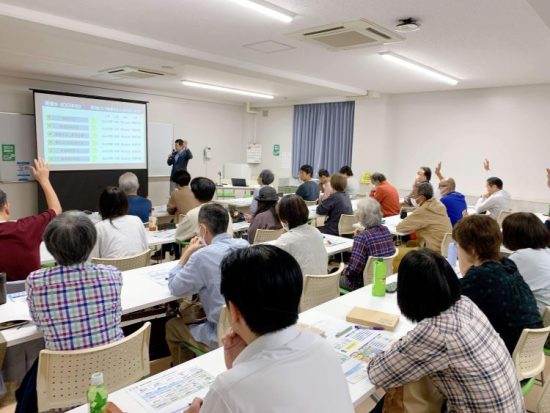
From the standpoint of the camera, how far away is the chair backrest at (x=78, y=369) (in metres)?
1.64

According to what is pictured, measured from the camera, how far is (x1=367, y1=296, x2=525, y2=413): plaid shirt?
1.44 metres

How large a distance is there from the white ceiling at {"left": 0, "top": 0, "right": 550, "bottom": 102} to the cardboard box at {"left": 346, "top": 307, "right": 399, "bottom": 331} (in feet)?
7.52

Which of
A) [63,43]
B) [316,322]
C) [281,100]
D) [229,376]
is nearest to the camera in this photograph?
[229,376]

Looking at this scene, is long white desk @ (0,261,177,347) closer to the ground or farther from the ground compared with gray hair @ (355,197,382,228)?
closer to the ground

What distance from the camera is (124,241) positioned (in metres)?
3.31

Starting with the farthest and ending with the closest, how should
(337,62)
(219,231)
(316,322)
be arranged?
(337,62)
(219,231)
(316,322)

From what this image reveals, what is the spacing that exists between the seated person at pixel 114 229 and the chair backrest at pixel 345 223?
2.78 m

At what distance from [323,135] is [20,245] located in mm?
7788

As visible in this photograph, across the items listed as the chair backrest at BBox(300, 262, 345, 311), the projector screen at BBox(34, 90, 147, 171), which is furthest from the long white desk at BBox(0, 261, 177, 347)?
the projector screen at BBox(34, 90, 147, 171)

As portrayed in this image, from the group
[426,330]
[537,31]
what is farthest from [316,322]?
[537,31]

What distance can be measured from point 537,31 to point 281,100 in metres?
6.48

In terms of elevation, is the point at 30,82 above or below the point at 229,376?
above

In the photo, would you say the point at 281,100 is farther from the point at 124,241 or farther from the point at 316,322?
the point at 316,322

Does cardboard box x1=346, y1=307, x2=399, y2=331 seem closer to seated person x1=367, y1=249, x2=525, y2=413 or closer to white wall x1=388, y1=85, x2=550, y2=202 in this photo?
seated person x1=367, y1=249, x2=525, y2=413
